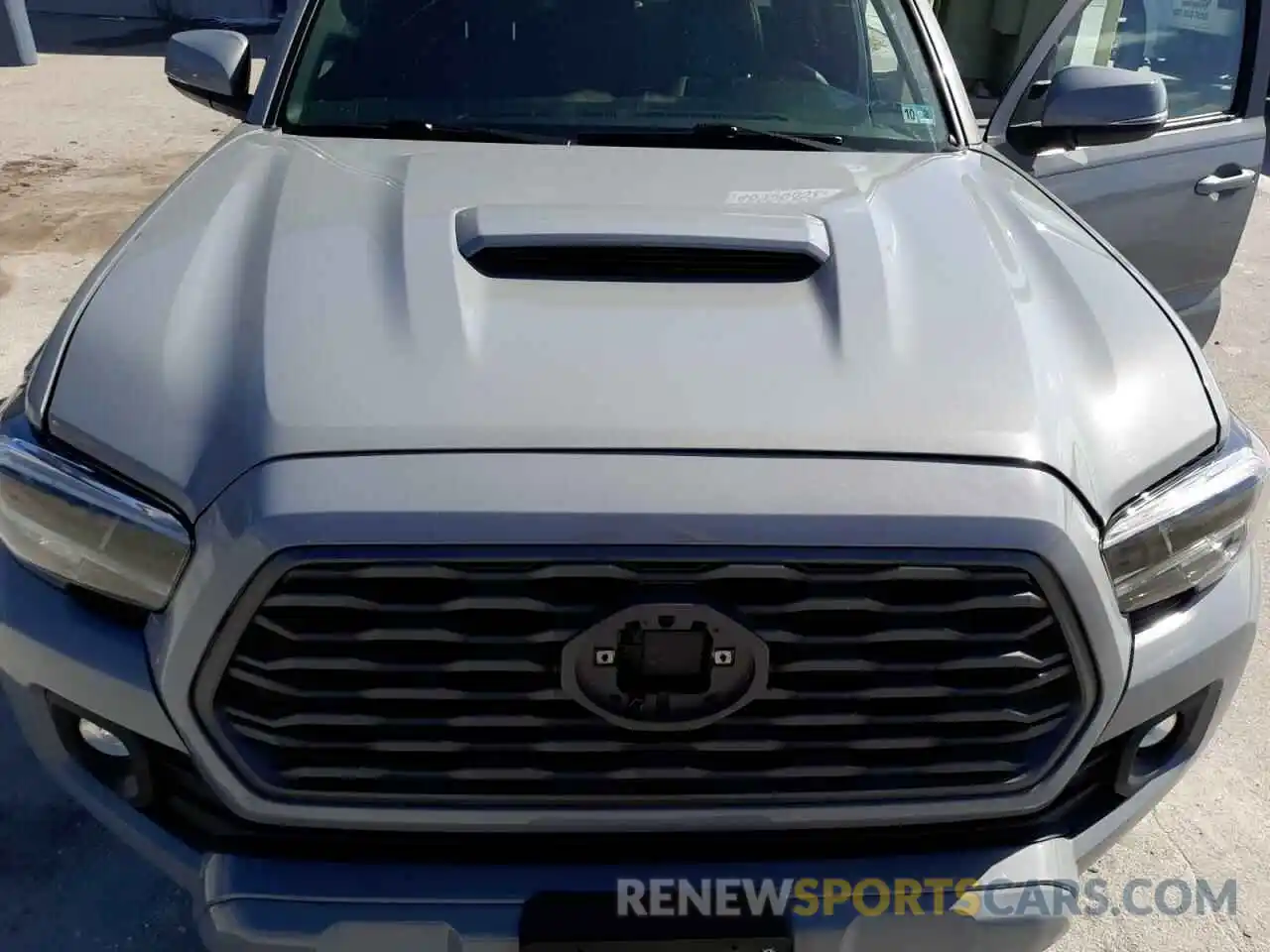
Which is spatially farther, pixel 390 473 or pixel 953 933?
pixel 953 933

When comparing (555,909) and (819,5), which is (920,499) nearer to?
A: (555,909)

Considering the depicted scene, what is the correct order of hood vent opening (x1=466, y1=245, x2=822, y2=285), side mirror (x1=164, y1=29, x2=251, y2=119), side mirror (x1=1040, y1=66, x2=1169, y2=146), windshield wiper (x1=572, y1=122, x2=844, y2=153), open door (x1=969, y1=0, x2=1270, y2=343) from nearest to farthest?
hood vent opening (x1=466, y1=245, x2=822, y2=285), windshield wiper (x1=572, y1=122, x2=844, y2=153), side mirror (x1=1040, y1=66, x2=1169, y2=146), side mirror (x1=164, y1=29, x2=251, y2=119), open door (x1=969, y1=0, x2=1270, y2=343)

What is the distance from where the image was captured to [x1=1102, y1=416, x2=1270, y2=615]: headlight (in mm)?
1792

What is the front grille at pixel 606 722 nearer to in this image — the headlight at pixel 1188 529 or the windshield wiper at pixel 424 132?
the headlight at pixel 1188 529

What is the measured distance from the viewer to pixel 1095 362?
199 centimetres

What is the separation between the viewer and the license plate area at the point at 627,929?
5.67 ft

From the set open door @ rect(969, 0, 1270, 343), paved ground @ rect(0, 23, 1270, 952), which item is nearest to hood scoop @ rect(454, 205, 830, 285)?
paved ground @ rect(0, 23, 1270, 952)

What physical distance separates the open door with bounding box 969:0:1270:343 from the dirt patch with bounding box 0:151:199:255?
15.2ft

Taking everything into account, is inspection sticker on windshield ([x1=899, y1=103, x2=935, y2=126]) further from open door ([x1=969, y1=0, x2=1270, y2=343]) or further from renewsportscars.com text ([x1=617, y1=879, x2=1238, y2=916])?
renewsportscars.com text ([x1=617, y1=879, x2=1238, y2=916])

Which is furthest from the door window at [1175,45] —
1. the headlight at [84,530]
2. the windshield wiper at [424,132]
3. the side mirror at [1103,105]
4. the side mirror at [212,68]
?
the headlight at [84,530]

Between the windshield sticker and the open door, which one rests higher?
the windshield sticker

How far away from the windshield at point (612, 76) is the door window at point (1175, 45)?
4.29 ft

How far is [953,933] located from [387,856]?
842 millimetres

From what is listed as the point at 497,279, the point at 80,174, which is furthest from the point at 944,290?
the point at 80,174
